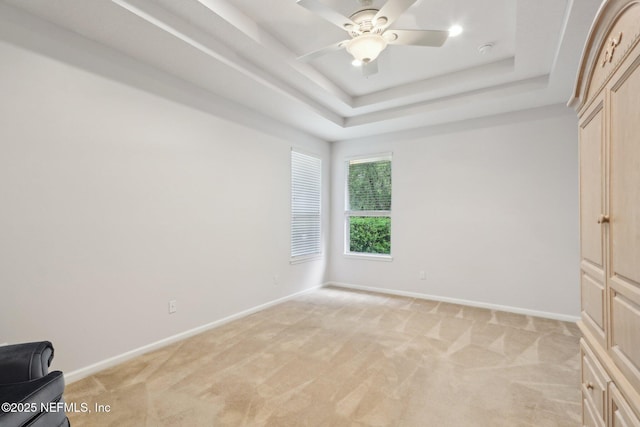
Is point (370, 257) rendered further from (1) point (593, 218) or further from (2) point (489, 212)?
(1) point (593, 218)

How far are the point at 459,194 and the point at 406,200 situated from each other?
30.5 inches

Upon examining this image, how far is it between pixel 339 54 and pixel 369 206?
8.85 ft

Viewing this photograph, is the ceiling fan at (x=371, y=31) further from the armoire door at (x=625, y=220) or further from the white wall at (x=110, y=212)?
the white wall at (x=110, y=212)

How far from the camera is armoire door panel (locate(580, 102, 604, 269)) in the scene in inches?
51.9

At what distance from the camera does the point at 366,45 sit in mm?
2146

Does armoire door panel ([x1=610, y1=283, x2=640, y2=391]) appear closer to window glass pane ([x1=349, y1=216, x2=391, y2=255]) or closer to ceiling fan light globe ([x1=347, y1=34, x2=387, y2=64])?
ceiling fan light globe ([x1=347, y1=34, x2=387, y2=64])

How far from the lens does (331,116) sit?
4324mm

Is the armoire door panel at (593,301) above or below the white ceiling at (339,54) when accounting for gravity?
below

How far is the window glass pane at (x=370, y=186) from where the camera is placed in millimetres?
5059

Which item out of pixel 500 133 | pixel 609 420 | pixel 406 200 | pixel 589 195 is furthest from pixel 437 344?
pixel 500 133

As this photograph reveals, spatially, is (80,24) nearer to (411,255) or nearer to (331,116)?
(331,116)

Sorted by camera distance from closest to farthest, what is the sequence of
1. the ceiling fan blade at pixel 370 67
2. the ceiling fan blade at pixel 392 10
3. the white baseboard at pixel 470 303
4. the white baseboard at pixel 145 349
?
the ceiling fan blade at pixel 392 10 → the white baseboard at pixel 145 349 → the ceiling fan blade at pixel 370 67 → the white baseboard at pixel 470 303

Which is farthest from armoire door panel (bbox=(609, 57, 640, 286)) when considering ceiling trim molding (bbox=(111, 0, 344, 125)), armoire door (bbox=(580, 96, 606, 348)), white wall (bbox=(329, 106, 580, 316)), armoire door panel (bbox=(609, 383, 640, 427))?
white wall (bbox=(329, 106, 580, 316))

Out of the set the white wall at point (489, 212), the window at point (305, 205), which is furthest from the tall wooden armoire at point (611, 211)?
the window at point (305, 205)
